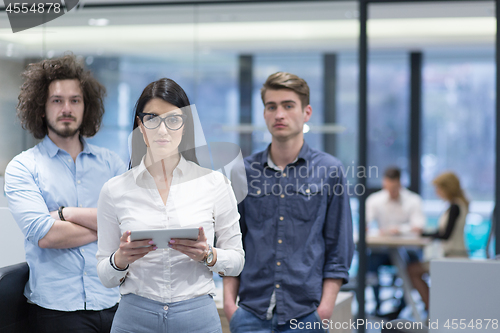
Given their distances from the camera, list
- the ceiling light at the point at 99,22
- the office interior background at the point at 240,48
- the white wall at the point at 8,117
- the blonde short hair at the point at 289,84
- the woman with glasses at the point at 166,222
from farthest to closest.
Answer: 1. the ceiling light at the point at 99,22
2. the office interior background at the point at 240,48
3. the white wall at the point at 8,117
4. the blonde short hair at the point at 289,84
5. the woman with glasses at the point at 166,222

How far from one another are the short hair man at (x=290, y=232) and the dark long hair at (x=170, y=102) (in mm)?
467

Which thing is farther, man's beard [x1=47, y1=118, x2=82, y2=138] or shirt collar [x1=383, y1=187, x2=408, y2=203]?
shirt collar [x1=383, y1=187, x2=408, y2=203]

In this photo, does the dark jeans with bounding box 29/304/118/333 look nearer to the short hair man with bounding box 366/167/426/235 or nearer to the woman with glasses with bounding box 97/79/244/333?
the woman with glasses with bounding box 97/79/244/333

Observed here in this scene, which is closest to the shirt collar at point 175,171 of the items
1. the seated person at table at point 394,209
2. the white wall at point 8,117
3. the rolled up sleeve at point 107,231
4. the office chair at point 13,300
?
the rolled up sleeve at point 107,231

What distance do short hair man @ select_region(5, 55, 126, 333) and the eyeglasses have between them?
58 cm

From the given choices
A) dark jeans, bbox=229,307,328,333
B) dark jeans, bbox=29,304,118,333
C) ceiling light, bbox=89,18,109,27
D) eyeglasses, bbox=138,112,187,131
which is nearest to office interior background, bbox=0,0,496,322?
ceiling light, bbox=89,18,109,27

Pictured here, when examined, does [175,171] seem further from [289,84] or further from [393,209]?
[393,209]

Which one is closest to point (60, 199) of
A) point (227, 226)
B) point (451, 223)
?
point (227, 226)

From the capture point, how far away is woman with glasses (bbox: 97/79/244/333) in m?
1.45

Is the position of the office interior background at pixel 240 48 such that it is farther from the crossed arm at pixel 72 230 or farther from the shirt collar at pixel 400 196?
the shirt collar at pixel 400 196

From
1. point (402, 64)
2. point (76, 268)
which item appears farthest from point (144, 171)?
point (402, 64)

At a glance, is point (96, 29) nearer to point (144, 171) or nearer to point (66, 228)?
point (66, 228)

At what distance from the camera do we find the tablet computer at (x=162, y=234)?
130 centimetres

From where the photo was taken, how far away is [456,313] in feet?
4.52
